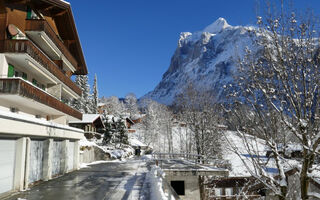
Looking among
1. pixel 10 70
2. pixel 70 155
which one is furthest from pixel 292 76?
pixel 10 70

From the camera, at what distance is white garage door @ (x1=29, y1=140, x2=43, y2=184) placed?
12086mm

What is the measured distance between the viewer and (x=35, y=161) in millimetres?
12492

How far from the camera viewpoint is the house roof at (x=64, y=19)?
21.4 metres

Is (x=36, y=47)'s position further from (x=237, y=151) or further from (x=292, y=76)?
(x=292, y=76)

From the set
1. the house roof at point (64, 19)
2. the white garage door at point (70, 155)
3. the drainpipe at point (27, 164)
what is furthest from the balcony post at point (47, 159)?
the house roof at point (64, 19)

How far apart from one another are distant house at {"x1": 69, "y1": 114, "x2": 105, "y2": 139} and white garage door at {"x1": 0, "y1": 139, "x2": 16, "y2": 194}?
33.8 m

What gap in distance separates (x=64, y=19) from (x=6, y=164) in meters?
19.6

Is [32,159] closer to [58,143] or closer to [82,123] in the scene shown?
[58,143]

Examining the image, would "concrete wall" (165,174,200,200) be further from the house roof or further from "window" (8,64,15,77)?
the house roof

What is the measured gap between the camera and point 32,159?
12.1m

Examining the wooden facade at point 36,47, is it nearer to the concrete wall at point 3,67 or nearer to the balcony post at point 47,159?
the concrete wall at point 3,67

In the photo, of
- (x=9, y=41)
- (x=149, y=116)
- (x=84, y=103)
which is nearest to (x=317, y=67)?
(x=9, y=41)

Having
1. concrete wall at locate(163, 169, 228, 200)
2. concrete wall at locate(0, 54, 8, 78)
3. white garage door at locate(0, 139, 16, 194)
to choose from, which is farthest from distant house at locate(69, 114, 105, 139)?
white garage door at locate(0, 139, 16, 194)

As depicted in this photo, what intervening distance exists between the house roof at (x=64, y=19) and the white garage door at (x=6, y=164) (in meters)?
12.1
